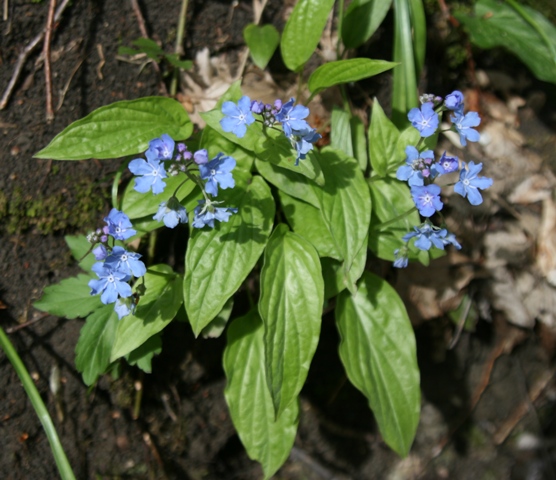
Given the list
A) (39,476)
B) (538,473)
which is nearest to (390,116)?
(39,476)

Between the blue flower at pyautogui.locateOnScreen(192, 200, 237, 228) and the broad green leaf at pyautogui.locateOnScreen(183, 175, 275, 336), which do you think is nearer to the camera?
the blue flower at pyautogui.locateOnScreen(192, 200, 237, 228)

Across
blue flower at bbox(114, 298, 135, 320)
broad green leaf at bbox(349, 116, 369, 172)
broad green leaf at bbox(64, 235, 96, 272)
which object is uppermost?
broad green leaf at bbox(349, 116, 369, 172)

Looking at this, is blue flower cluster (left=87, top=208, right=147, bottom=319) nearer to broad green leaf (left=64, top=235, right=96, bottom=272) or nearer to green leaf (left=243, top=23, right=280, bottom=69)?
broad green leaf (left=64, top=235, right=96, bottom=272)

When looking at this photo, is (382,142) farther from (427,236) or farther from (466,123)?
(427,236)

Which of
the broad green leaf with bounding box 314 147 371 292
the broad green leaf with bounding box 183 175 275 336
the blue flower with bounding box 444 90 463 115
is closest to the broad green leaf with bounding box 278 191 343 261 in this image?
the broad green leaf with bounding box 314 147 371 292

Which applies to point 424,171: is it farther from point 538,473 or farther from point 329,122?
point 538,473
